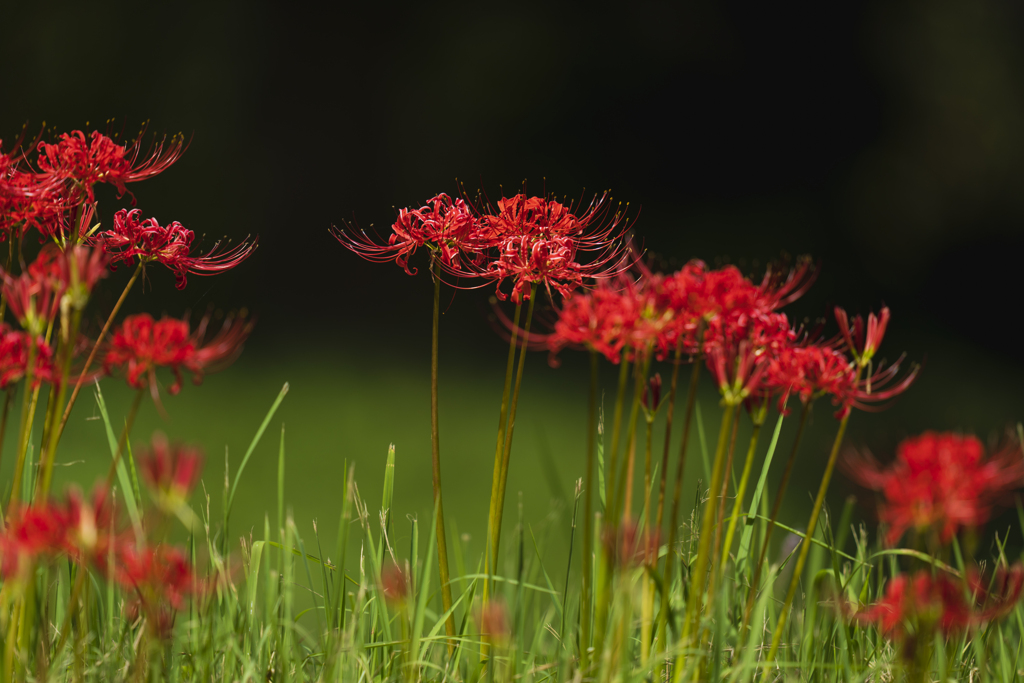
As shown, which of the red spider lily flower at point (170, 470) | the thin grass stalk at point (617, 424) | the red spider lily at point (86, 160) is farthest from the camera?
the red spider lily at point (86, 160)

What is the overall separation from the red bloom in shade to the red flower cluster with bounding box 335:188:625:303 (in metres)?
0.32

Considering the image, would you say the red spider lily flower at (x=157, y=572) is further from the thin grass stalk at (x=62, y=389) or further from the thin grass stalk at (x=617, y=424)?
the thin grass stalk at (x=617, y=424)

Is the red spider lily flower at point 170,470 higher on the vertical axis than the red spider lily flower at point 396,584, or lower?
higher

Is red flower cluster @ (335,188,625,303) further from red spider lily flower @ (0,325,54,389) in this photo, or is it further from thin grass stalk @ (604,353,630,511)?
red spider lily flower @ (0,325,54,389)

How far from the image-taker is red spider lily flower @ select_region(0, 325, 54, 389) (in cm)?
57

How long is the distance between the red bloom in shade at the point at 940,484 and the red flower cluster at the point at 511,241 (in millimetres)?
316

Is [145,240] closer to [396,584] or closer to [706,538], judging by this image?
[396,584]

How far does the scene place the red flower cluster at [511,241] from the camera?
2.59 feet

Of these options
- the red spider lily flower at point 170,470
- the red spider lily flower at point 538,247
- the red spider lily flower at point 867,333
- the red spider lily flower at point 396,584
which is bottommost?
the red spider lily flower at point 396,584

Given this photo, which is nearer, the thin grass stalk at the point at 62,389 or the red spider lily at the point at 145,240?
the thin grass stalk at the point at 62,389

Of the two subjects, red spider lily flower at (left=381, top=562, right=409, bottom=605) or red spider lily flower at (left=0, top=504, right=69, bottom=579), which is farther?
red spider lily flower at (left=381, top=562, right=409, bottom=605)

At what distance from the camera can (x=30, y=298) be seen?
1.81ft

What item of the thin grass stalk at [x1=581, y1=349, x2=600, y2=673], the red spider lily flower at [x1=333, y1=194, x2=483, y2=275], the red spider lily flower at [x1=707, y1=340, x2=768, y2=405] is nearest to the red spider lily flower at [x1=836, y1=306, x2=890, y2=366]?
the red spider lily flower at [x1=707, y1=340, x2=768, y2=405]

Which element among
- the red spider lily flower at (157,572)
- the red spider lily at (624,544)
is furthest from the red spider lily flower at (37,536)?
the red spider lily at (624,544)
